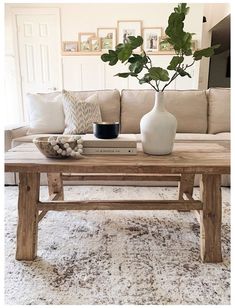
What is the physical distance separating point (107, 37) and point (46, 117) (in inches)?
94.9

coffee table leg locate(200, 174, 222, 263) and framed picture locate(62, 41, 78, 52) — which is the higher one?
framed picture locate(62, 41, 78, 52)

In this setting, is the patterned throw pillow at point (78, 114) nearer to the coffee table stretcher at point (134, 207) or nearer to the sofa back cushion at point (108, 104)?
the sofa back cushion at point (108, 104)

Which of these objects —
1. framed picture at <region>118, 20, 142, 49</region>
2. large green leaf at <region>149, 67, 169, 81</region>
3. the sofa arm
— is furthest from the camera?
framed picture at <region>118, 20, 142, 49</region>

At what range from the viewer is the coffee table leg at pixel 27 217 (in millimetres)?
1223

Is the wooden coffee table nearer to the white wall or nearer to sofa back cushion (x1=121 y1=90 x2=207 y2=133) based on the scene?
sofa back cushion (x1=121 y1=90 x2=207 y2=133)

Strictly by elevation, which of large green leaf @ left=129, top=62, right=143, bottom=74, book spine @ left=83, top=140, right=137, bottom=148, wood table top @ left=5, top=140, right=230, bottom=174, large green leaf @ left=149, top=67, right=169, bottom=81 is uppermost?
large green leaf @ left=129, top=62, right=143, bottom=74

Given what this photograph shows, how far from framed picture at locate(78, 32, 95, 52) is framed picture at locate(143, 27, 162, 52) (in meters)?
0.88

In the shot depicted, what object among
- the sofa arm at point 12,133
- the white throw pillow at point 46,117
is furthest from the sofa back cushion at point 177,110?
the sofa arm at point 12,133

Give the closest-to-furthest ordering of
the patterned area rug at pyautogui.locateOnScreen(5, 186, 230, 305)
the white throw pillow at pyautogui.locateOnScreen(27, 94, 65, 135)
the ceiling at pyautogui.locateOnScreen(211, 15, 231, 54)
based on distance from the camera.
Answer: the patterned area rug at pyautogui.locateOnScreen(5, 186, 230, 305), the white throw pillow at pyautogui.locateOnScreen(27, 94, 65, 135), the ceiling at pyautogui.locateOnScreen(211, 15, 231, 54)

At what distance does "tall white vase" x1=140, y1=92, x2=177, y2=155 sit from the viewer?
3.99 ft

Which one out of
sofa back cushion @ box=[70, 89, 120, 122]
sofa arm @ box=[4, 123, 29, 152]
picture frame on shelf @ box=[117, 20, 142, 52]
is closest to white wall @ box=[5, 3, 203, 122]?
picture frame on shelf @ box=[117, 20, 142, 52]

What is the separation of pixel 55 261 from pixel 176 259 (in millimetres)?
570

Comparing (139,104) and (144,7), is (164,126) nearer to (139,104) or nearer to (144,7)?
(139,104)

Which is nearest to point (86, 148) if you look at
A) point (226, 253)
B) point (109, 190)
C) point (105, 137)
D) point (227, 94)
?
point (105, 137)
